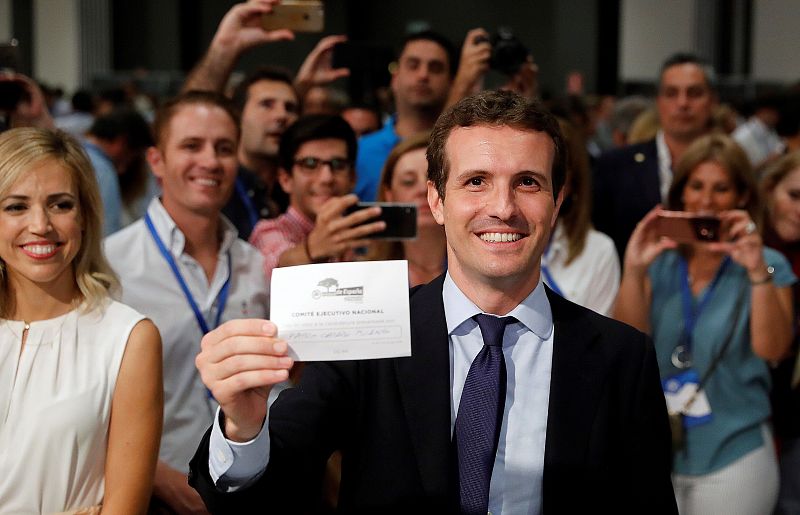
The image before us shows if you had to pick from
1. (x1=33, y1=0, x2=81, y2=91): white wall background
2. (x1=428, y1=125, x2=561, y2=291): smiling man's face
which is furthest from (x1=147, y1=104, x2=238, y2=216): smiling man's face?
(x1=33, y1=0, x2=81, y2=91): white wall background

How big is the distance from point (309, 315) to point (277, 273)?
3.4 inches

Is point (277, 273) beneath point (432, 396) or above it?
above

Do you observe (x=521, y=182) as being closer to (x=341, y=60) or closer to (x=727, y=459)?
(x=727, y=459)

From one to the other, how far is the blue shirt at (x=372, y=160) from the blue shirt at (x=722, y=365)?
1239mm

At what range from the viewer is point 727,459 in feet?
10.6

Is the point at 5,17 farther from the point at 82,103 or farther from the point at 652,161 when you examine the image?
the point at 652,161

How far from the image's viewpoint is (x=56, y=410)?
2303 millimetres

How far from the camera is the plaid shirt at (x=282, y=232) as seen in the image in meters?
3.35

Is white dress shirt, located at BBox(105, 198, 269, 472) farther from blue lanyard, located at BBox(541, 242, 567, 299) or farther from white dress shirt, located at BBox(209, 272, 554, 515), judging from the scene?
white dress shirt, located at BBox(209, 272, 554, 515)

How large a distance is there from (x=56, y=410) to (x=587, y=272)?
6.20ft

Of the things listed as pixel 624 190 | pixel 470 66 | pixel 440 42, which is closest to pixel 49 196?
pixel 470 66

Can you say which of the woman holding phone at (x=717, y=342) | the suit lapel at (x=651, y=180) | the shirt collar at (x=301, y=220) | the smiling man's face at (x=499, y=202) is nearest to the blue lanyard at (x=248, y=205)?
the shirt collar at (x=301, y=220)

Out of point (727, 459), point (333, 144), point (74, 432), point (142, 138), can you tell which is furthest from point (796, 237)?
point (142, 138)

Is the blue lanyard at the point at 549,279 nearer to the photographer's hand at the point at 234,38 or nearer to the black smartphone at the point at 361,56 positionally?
the photographer's hand at the point at 234,38
